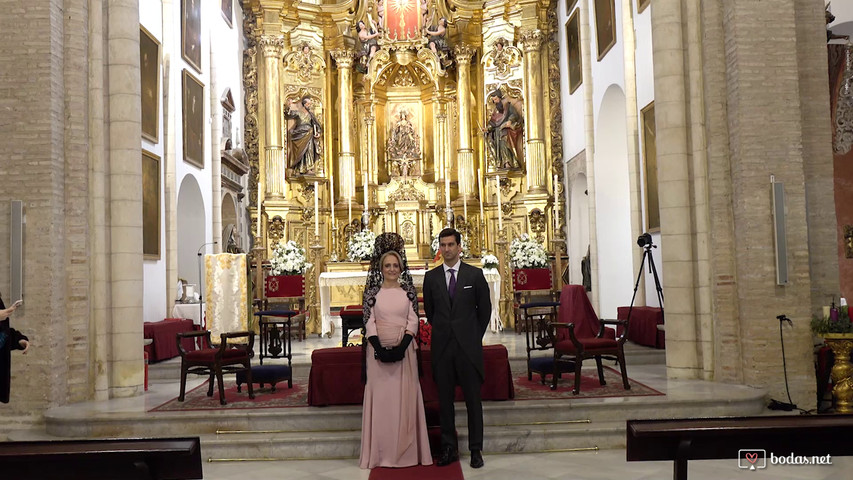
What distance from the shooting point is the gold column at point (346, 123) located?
57.5ft

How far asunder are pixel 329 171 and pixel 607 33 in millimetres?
7351

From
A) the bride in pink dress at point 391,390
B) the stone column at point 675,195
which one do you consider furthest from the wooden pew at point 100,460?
the stone column at point 675,195

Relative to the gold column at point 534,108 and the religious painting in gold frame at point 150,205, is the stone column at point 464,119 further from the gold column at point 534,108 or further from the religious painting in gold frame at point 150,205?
the religious painting in gold frame at point 150,205

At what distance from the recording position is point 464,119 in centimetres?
1769

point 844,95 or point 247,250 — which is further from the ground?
point 844,95

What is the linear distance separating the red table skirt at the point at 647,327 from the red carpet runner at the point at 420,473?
5.56m

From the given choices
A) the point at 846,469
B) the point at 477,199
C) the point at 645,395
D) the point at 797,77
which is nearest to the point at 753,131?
the point at 797,77

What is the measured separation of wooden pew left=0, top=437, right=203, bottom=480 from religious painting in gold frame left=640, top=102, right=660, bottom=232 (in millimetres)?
8838

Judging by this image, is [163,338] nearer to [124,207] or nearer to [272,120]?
[124,207]

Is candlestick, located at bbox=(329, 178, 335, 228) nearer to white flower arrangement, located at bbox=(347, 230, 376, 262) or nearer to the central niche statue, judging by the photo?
the central niche statue

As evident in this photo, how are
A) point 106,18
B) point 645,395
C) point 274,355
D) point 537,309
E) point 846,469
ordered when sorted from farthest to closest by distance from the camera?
point 537,309, point 274,355, point 106,18, point 645,395, point 846,469

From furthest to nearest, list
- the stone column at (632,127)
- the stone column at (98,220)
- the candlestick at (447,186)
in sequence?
the candlestick at (447,186) < the stone column at (632,127) < the stone column at (98,220)

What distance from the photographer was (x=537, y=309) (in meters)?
12.7

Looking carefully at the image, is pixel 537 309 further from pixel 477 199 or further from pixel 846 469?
pixel 846 469
